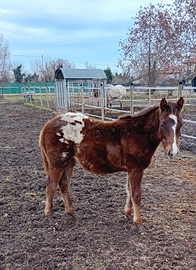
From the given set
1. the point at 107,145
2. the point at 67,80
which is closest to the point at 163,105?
the point at 107,145

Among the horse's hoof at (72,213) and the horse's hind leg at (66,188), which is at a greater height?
the horse's hind leg at (66,188)

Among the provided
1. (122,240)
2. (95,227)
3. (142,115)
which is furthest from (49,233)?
(142,115)

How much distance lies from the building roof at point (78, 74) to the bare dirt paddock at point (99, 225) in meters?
10.9

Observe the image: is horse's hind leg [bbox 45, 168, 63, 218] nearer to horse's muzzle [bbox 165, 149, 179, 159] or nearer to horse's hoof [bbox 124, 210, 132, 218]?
horse's hoof [bbox 124, 210, 132, 218]

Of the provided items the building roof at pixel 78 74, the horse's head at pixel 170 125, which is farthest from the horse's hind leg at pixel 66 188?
the building roof at pixel 78 74

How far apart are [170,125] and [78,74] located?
13464mm

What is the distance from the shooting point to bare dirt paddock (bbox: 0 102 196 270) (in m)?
2.27

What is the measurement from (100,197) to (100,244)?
1071 millimetres

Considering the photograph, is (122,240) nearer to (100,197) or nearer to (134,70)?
Result: (100,197)

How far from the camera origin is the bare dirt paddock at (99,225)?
7.43 feet

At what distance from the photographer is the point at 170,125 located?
2461mm

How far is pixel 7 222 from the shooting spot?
9.61 feet

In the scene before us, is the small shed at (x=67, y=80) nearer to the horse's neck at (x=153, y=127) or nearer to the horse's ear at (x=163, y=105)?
the horse's neck at (x=153, y=127)

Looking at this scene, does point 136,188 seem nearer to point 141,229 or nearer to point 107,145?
point 141,229
